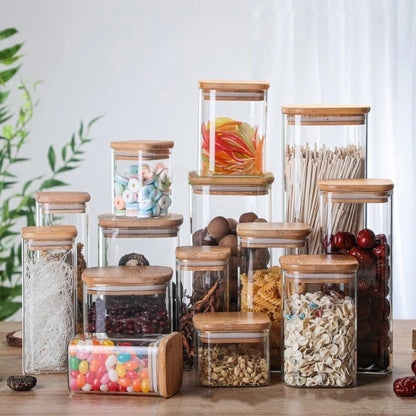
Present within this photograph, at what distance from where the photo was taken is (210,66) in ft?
11.0

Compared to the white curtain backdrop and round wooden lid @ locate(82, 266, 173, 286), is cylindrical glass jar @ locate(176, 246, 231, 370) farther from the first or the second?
the white curtain backdrop

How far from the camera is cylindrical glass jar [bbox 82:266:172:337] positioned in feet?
4.97

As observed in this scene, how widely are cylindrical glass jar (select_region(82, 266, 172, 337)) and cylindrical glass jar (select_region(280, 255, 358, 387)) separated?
234mm

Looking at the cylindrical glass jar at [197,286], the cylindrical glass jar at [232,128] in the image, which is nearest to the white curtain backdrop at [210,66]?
the cylindrical glass jar at [232,128]

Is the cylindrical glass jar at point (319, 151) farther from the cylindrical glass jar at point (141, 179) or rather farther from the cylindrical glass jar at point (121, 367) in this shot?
the cylindrical glass jar at point (121, 367)

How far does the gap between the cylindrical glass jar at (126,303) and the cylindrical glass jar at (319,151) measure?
12.6 inches

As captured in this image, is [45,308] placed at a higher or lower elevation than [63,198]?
lower

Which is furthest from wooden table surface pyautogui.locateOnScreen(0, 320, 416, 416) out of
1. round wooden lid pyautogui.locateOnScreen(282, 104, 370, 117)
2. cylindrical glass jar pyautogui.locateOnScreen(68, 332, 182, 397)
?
round wooden lid pyautogui.locateOnScreen(282, 104, 370, 117)

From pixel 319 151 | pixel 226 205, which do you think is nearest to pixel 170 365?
pixel 226 205

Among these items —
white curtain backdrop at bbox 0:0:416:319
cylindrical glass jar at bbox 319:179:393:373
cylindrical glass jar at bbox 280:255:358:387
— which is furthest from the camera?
white curtain backdrop at bbox 0:0:416:319

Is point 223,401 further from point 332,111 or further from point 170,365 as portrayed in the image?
point 332,111

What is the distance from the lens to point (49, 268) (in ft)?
5.17

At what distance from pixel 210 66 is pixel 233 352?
2.05 metres

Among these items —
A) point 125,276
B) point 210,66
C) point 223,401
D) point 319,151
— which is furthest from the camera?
point 210,66
